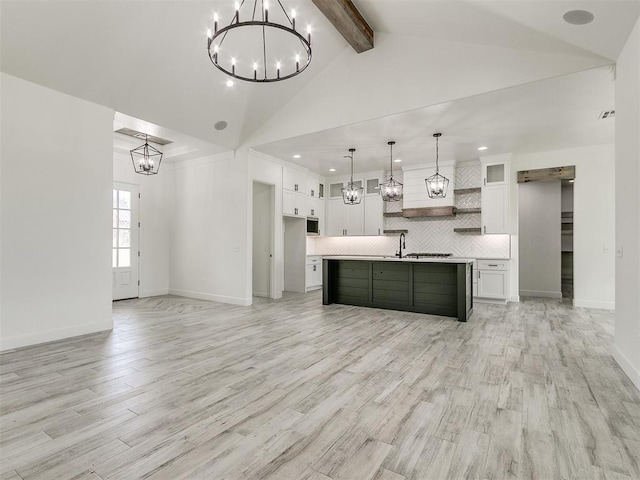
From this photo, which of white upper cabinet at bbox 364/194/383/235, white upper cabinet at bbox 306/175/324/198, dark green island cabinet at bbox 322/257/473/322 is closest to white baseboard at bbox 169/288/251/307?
dark green island cabinet at bbox 322/257/473/322

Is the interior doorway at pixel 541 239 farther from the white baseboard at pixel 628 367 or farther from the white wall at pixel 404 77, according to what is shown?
the white baseboard at pixel 628 367

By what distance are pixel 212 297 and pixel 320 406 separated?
4964 millimetres

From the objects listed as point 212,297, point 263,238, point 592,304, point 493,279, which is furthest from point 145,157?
point 592,304

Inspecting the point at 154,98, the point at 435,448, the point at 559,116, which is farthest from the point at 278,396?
the point at 559,116

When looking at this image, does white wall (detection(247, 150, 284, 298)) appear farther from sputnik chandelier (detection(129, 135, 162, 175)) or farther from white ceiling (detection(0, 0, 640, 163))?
sputnik chandelier (detection(129, 135, 162, 175))

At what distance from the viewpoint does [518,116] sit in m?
4.76

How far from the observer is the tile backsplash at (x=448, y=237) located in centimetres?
714

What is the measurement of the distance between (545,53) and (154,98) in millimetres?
4908

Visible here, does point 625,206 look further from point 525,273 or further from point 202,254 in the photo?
point 202,254

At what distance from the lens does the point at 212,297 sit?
6852 mm

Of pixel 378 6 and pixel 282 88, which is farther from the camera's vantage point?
pixel 282 88

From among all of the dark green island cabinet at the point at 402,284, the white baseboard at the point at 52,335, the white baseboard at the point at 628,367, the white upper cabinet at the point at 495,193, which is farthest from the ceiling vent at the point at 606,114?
the white baseboard at the point at 52,335

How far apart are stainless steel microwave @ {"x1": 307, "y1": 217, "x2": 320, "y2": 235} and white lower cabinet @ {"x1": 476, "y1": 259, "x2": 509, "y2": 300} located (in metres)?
3.83

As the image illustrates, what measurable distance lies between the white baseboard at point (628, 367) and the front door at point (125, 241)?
A: 25.9 feet
